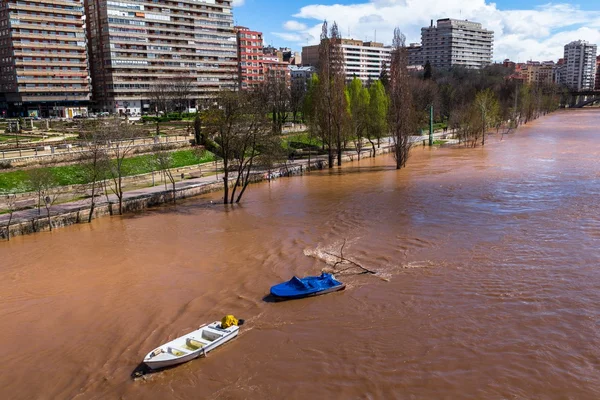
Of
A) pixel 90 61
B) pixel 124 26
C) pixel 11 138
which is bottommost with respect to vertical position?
pixel 11 138

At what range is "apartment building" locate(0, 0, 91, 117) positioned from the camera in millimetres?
85938

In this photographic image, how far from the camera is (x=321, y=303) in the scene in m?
15.5

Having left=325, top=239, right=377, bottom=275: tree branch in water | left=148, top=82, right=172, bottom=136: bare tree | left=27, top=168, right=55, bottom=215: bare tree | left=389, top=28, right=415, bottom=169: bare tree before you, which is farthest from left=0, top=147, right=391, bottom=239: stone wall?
left=148, top=82, right=172, bottom=136: bare tree

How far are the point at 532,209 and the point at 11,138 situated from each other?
43.5 meters

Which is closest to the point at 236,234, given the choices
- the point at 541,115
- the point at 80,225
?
the point at 80,225

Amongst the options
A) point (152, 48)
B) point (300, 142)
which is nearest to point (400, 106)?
point (300, 142)

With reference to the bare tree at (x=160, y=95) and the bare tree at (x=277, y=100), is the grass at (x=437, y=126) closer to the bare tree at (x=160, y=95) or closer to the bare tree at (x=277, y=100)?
the bare tree at (x=277, y=100)

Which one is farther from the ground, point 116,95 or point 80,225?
point 116,95

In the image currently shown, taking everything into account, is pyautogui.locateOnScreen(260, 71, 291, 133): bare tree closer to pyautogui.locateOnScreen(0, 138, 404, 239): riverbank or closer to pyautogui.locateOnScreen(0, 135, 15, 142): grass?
pyautogui.locateOnScreen(0, 138, 404, 239): riverbank

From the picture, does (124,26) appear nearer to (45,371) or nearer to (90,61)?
(90,61)

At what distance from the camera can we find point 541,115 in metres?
126

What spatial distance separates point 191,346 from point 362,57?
166377 millimetres

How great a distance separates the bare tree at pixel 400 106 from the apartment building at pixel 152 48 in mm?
64327

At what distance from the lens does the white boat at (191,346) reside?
474 inches
